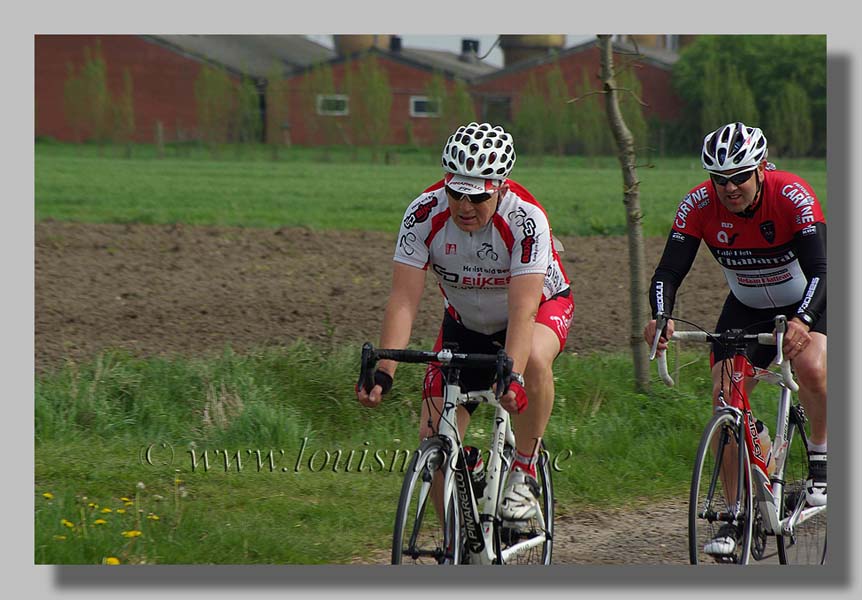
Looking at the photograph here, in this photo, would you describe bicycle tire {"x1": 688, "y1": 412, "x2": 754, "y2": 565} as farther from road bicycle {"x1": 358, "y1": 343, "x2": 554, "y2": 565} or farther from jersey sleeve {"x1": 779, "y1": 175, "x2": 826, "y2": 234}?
jersey sleeve {"x1": 779, "y1": 175, "x2": 826, "y2": 234}

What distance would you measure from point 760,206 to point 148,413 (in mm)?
4843

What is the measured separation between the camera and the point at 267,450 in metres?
8.16

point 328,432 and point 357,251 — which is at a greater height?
point 357,251

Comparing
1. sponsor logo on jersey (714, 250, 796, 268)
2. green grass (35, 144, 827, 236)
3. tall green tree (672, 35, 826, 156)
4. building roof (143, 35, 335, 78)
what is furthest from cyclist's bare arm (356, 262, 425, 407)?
building roof (143, 35, 335, 78)

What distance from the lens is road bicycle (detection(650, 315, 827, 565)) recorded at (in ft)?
19.0

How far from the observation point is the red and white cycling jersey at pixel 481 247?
5.43m

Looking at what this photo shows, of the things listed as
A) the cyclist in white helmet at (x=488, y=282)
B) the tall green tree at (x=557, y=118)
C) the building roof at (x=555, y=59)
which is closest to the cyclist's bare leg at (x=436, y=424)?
the cyclist in white helmet at (x=488, y=282)

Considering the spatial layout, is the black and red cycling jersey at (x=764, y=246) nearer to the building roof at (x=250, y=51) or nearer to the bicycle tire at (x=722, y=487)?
the bicycle tire at (x=722, y=487)

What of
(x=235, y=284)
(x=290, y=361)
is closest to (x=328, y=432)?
(x=290, y=361)

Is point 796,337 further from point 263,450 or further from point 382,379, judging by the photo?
point 263,450

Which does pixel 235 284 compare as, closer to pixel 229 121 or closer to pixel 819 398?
pixel 819 398

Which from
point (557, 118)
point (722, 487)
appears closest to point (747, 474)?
point (722, 487)

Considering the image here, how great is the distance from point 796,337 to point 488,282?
1.62 m

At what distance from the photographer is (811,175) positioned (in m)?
25.9
